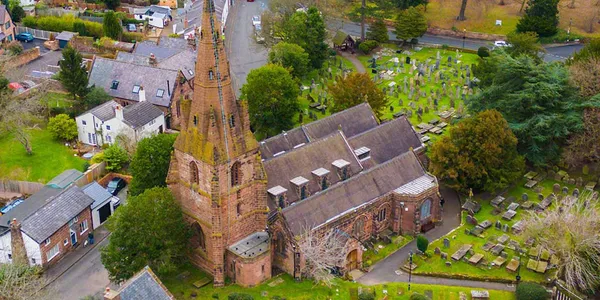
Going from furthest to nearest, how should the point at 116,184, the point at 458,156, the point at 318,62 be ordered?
the point at 318,62, the point at 116,184, the point at 458,156

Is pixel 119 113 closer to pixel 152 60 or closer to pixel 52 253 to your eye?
pixel 152 60

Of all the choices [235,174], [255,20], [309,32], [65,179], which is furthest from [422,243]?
[255,20]

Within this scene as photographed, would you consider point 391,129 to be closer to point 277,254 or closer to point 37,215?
point 277,254

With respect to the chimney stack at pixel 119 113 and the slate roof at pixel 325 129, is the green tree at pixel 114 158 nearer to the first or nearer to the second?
the chimney stack at pixel 119 113

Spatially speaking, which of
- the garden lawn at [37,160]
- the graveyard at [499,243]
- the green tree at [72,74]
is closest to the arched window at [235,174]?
the graveyard at [499,243]

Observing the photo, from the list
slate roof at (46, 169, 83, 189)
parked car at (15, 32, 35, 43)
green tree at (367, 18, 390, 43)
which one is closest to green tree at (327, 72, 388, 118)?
slate roof at (46, 169, 83, 189)

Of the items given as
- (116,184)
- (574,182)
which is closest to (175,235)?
(116,184)
